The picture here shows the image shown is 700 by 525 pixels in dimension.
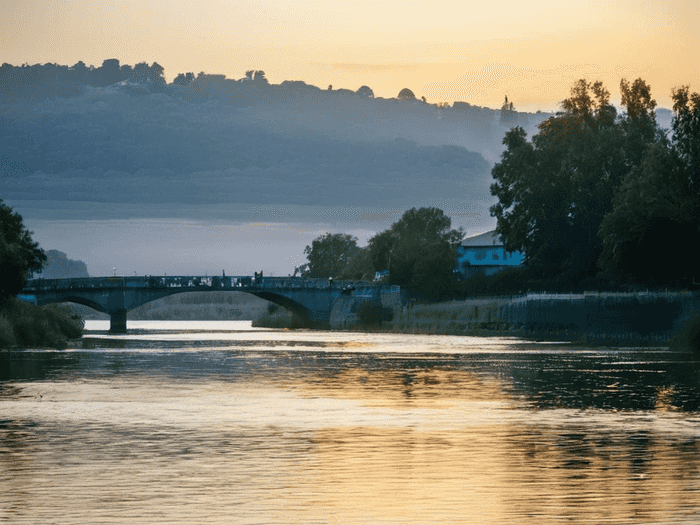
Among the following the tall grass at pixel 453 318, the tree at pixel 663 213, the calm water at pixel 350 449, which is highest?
the tree at pixel 663 213

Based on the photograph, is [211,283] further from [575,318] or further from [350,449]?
Answer: [350,449]

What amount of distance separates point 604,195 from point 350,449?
9829 cm

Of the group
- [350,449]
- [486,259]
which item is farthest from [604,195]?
[350,449]

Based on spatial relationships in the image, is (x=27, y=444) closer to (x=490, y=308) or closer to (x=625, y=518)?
(x=625, y=518)

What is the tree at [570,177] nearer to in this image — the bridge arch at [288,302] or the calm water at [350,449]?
the bridge arch at [288,302]

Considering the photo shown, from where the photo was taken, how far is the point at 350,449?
2666cm

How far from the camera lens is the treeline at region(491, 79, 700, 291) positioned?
93500mm

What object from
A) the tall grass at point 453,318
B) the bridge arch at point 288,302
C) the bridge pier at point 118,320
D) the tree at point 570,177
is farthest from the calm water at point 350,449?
the bridge arch at point 288,302

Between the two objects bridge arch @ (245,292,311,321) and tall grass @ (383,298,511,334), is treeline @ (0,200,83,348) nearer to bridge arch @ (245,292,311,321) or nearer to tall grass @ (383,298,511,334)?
tall grass @ (383,298,511,334)

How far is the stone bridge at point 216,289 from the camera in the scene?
184 metres

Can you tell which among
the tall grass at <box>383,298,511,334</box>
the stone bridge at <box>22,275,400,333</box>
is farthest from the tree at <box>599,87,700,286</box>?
the stone bridge at <box>22,275,400,333</box>

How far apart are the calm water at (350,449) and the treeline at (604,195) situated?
41655 millimetres

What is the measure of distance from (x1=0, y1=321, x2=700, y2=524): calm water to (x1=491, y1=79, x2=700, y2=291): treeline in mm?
41655

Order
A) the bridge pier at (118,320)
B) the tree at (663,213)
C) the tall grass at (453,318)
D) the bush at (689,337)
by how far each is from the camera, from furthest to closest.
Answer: the bridge pier at (118,320) < the tall grass at (453,318) < the tree at (663,213) < the bush at (689,337)
